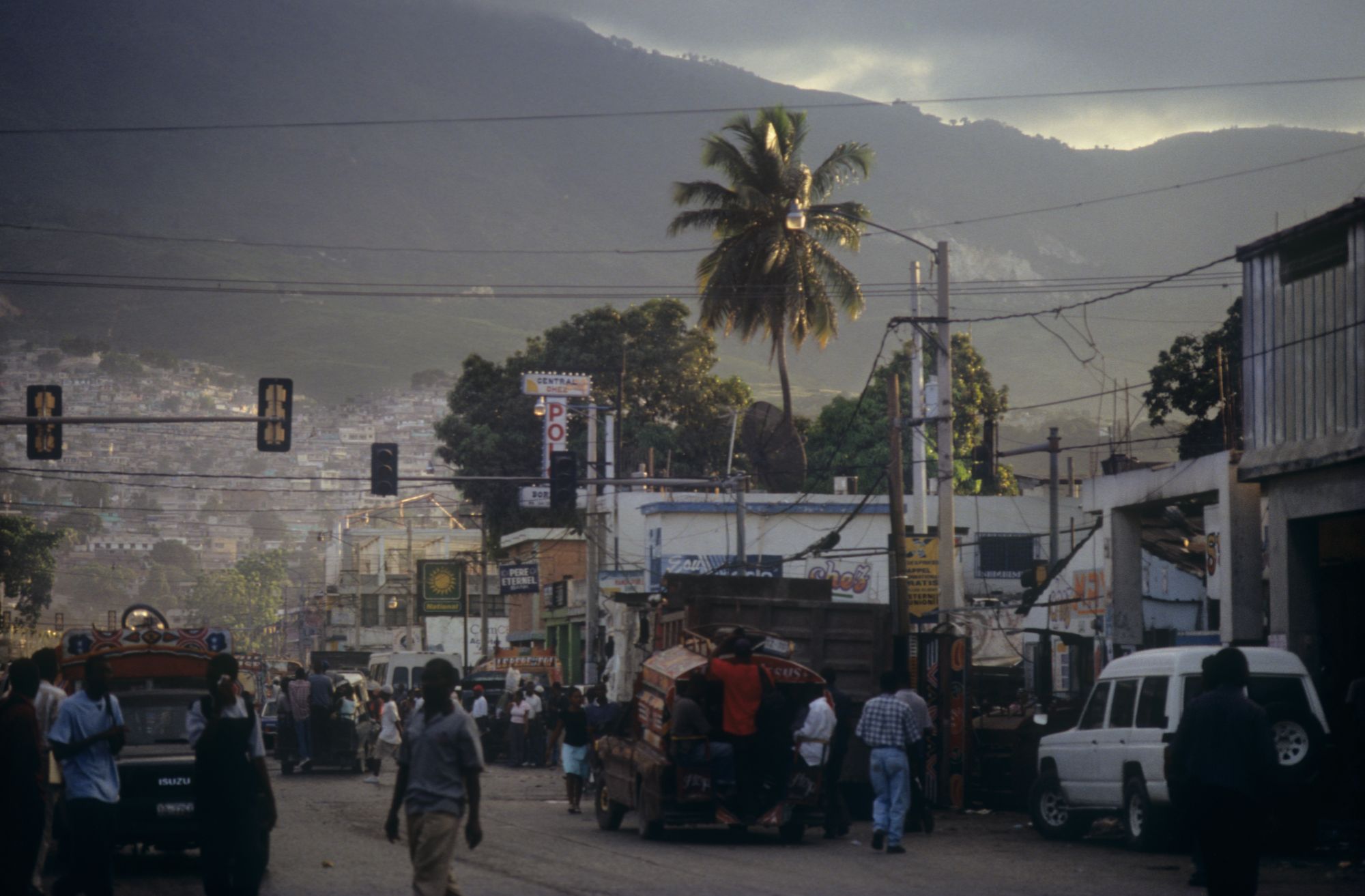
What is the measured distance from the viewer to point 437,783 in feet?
33.3

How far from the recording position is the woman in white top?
37812mm

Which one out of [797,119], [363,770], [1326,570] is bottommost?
[363,770]

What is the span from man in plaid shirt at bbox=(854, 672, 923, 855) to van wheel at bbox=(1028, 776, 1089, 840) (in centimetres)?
274

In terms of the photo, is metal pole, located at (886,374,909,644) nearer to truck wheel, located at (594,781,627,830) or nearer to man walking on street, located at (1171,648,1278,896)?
truck wheel, located at (594,781,627,830)

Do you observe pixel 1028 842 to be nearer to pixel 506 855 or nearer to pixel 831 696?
pixel 831 696

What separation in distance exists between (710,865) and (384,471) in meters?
17.3

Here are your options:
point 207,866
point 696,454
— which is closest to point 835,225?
point 696,454

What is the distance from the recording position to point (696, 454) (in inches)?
2606

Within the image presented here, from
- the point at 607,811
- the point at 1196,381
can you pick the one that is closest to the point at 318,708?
the point at 607,811

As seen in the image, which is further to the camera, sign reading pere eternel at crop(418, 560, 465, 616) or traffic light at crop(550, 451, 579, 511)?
sign reading pere eternel at crop(418, 560, 465, 616)

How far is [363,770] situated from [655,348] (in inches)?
1416

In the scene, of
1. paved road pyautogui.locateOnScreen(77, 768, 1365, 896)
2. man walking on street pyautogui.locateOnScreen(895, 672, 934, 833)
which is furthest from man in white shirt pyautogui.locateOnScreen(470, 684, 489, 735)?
man walking on street pyautogui.locateOnScreen(895, 672, 934, 833)

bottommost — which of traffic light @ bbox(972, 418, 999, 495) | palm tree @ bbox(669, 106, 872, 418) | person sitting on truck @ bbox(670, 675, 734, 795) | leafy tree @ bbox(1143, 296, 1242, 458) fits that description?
person sitting on truck @ bbox(670, 675, 734, 795)

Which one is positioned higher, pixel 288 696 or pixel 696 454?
pixel 696 454
